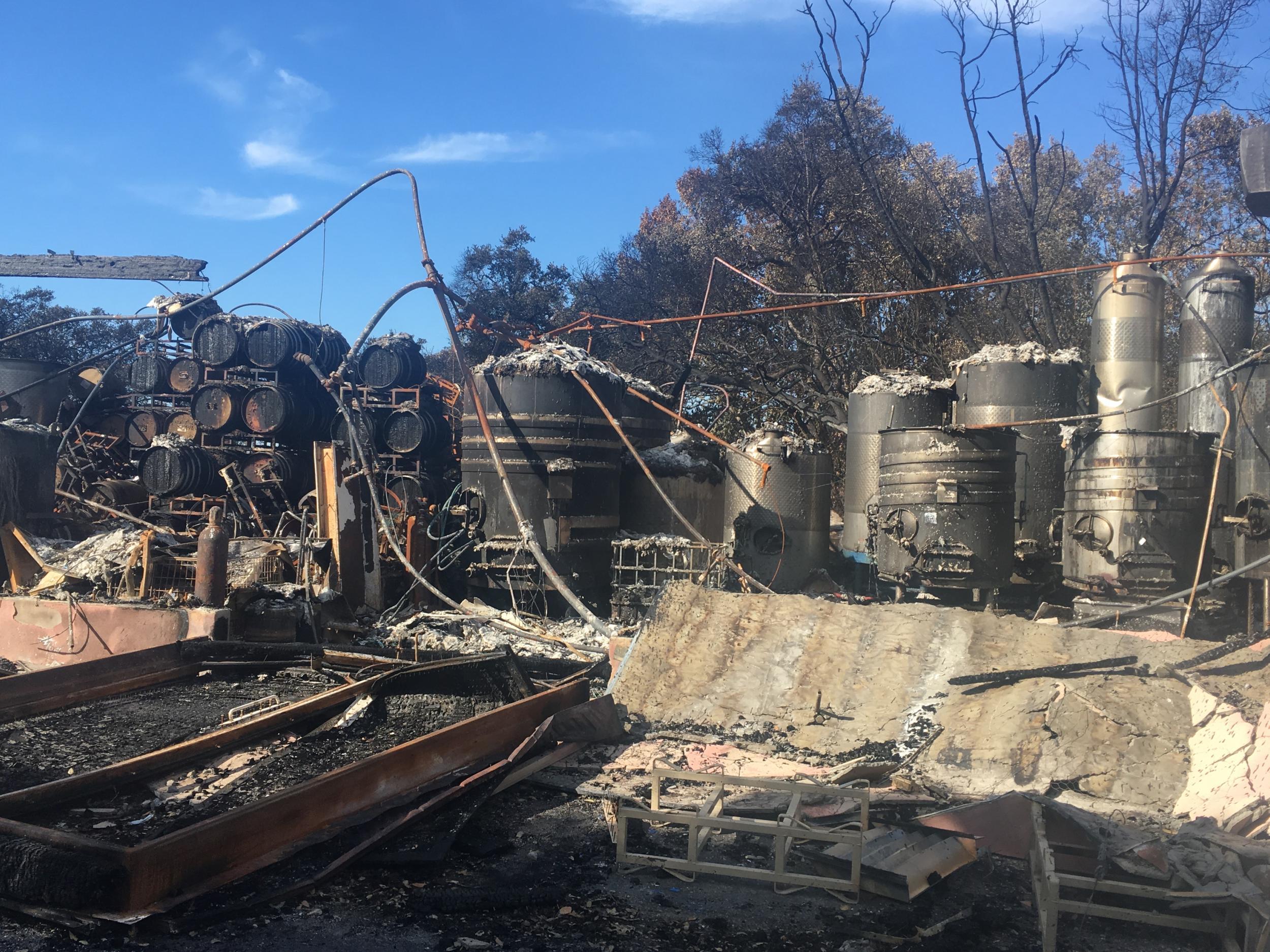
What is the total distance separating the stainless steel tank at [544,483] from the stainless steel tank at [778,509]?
152 centimetres

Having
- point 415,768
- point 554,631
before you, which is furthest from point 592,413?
point 415,768

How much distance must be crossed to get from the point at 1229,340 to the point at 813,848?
7208mm

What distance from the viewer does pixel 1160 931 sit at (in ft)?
11.7

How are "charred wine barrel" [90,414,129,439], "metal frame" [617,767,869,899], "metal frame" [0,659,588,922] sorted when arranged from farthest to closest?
Answer: "charred wine barrel" [90,414,129,439] → "metal frame" [617,767,869,899] → "metal frame" [0,659,588,922]

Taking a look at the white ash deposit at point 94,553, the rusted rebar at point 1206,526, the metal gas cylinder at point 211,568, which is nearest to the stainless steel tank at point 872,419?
the rusted rebar at point 1206,526

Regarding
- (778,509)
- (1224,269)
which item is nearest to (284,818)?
(778,509)

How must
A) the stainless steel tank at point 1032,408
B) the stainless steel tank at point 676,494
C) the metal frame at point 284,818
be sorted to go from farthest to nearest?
the stainless steel tank at point 676,494 < the stainless steel tank at point 1032,408 < the metal frame at point 284,818

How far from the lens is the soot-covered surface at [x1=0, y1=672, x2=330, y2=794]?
4707 millimetres

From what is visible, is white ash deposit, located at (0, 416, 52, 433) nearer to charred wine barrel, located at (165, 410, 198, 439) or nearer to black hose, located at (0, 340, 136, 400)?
black hose, located at (0, 340, 136, 400)

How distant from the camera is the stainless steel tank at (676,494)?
11008 mm

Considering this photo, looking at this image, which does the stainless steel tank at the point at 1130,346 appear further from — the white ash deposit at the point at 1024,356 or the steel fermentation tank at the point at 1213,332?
the white ash deposit at the point at 1024,356

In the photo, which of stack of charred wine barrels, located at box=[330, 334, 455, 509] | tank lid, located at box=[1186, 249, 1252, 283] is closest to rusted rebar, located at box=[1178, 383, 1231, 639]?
tank lid, located at box=[1186, 249, 1252, 283]

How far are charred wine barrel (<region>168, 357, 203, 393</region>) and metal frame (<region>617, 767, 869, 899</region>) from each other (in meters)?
12.4

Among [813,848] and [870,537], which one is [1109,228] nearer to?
[870,537]
